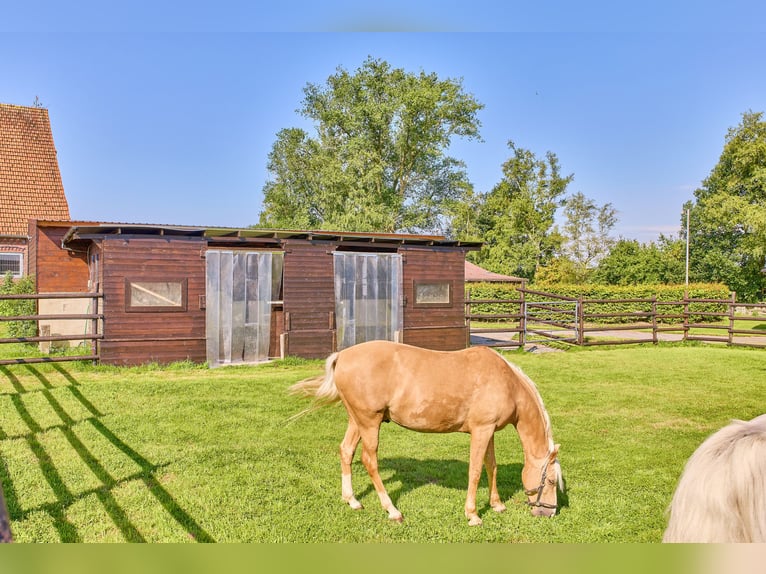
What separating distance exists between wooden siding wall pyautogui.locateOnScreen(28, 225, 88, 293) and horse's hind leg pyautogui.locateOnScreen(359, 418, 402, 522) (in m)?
11.4

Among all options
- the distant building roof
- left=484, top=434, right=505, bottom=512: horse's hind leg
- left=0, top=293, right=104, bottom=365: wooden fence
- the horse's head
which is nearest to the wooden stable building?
left=0, top=293, right=104, bottom=365: wooden fence

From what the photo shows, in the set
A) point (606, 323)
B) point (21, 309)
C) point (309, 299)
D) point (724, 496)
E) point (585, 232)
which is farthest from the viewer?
point (585, 232)

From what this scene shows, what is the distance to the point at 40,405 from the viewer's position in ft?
20.4

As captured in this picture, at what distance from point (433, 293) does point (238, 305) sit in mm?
4299

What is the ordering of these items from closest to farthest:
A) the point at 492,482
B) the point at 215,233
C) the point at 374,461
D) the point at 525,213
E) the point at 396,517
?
the point at 396,517 → the point at 374,461 → the point at 492,482 → the point at 215,233 → the point at 525,213

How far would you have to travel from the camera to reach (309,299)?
10609 mm

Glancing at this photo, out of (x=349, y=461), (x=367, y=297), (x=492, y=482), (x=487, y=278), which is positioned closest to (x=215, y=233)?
(x=367, y=297)

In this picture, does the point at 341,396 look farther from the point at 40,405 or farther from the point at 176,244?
the point at 176,244

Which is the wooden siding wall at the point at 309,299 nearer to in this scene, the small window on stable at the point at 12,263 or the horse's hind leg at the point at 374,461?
the horse's hind leg at the point at 374,461

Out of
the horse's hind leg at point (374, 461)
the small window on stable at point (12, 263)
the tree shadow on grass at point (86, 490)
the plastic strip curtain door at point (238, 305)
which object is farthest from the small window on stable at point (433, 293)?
the small window on stable at point (12, 263)

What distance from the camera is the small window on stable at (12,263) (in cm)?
1627

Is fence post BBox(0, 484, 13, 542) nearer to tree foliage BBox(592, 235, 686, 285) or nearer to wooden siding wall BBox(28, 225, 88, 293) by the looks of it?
wooden siding wall BBox(28, 225, 88, 293)

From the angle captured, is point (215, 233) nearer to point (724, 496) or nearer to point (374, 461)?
point (374, 461)

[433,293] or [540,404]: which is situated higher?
[433,293]
